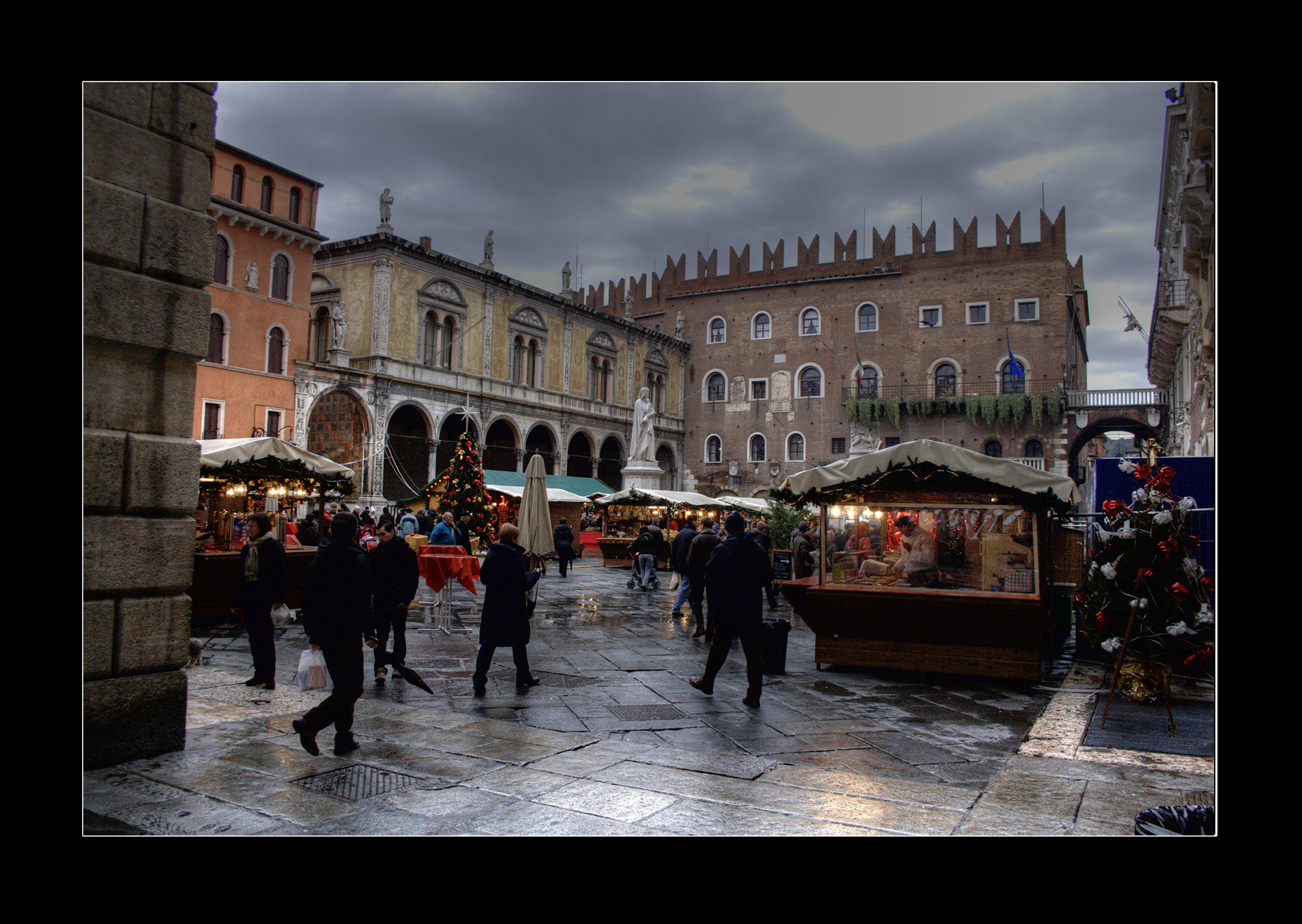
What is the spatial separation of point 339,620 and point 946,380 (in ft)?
117

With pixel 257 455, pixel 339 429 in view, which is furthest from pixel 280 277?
pixel 257 455

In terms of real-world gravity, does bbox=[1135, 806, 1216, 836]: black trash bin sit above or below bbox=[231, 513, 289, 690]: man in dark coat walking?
below

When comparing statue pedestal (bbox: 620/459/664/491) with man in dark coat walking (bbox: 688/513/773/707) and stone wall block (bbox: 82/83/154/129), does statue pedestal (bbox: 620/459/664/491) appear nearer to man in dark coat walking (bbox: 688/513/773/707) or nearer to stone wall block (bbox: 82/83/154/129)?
man in dark coat walking (bbox: 688/513/773/707)

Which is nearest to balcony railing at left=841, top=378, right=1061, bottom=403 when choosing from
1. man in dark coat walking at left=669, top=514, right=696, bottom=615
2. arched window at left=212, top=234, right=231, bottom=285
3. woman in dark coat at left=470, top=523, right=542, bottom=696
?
arched window at left=212, top=234, right=231, bottom=285

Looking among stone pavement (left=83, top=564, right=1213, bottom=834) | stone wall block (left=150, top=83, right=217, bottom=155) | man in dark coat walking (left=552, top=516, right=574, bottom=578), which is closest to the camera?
stone pavement (left=83, top=564, right=1213, bottom=834)

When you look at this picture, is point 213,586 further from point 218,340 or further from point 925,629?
point 218,340

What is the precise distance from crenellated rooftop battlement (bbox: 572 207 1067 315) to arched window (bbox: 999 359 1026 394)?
184 inches

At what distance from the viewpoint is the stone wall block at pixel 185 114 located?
4.61 metres

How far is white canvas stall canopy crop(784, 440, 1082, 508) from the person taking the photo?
7.27 meters

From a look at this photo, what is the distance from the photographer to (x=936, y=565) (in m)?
7.61

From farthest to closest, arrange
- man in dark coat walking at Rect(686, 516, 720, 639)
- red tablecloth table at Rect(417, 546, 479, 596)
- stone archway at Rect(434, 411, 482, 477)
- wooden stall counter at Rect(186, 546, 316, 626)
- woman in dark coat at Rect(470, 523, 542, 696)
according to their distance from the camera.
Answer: stone archway at Rect(434, 411, 482, 477) → red tablecloth table at Rect(417, 546, 479, 596) → man in dark coat walking at Rect(686, 516, 720, 639) → wooden stall counter at Rect(186, 546, 316, 626) → woman in dark coat at Rect(470, 523, 542, 696)
